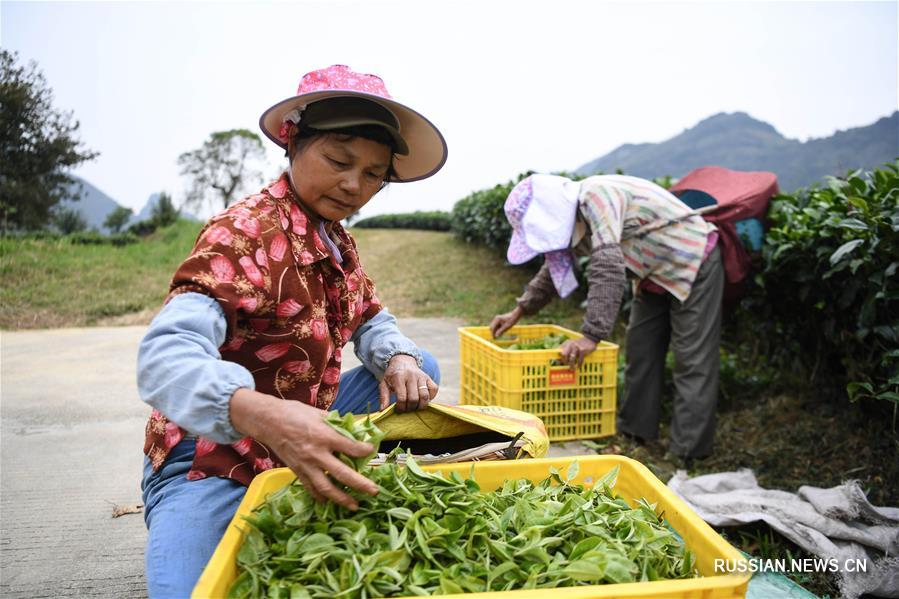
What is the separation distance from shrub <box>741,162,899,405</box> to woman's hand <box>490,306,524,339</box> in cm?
151

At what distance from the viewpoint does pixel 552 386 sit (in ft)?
10.7

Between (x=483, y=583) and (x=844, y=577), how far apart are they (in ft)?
5.53

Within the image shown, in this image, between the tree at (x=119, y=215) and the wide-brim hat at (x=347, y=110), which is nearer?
the wide-brim hat at (x=347, y=110)

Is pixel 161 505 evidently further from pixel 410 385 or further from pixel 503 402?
pixel 503 402

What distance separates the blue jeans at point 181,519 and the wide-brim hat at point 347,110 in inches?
31.3

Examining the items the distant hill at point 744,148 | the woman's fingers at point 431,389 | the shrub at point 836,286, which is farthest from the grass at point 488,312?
the distant hill at point 744,148

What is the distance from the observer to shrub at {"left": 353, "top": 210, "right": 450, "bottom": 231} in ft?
64.8

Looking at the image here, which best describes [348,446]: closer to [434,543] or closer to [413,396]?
[434,543]

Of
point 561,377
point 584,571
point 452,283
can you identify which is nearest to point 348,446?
point 584,571

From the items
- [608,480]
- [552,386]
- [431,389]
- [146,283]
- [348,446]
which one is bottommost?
[146,283]

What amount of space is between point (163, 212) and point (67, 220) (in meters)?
6.67

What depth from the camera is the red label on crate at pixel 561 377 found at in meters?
3.24

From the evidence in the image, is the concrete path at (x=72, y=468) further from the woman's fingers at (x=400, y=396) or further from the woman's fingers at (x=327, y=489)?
the woman's fingers at (x=327, y=489)

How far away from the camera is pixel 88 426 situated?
A: 3623mm
